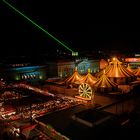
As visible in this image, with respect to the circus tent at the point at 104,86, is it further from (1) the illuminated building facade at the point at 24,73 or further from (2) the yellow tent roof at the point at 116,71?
(1) the illuminated building facade at the point at 24,73

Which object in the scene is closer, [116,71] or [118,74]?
[118,74]

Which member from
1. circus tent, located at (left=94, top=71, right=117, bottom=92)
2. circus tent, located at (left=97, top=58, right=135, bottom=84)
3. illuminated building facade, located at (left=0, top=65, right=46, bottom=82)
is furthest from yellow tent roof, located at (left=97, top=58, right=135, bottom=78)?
illuminated building facade, located at (left=0, top=65, right=46, bottom=82)

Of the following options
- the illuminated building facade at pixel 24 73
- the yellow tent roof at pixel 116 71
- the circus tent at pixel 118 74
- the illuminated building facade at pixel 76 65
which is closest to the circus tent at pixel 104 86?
the circus tent at pixel 118 74

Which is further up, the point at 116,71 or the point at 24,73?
the point at 116,71

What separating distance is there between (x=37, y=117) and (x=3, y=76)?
71.7 feet

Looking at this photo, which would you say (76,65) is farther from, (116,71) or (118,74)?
(118,74)

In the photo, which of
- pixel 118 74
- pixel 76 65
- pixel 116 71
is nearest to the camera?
pixel 118 74

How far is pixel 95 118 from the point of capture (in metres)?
14.0

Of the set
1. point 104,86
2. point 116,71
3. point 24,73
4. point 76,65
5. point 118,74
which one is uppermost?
point 76,65

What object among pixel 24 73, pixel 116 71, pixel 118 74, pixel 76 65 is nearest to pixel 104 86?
pixel 118 74

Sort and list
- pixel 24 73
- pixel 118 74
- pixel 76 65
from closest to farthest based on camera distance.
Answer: pixel 118 74 < pixel 24 73 < pixel 76 65

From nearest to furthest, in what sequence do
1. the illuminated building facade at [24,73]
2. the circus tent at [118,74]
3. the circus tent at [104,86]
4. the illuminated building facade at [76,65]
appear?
the circus tent at [104,86]
the circus tent at [118,74]
the illuminated building facade at [24,73]
the illuminated building facade at [76,65]

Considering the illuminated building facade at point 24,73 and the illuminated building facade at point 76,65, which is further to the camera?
the illuminated building facade at point 76,65

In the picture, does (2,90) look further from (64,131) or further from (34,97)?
(64,131)
